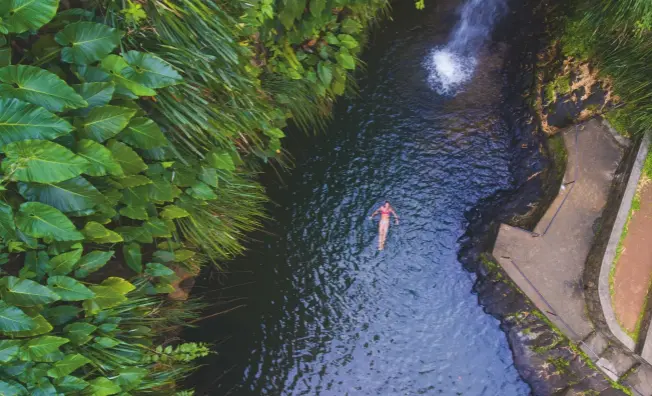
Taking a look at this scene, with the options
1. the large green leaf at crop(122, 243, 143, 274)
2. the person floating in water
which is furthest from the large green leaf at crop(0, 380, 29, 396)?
the person floating in water

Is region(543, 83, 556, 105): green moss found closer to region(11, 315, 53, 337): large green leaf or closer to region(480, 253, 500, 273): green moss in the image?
region(480, 253, 500, 273): green moss

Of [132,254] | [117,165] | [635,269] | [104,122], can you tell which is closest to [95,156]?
[117,165]

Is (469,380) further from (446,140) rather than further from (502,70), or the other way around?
(502,70)

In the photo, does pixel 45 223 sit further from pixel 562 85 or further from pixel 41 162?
pixel 562 85

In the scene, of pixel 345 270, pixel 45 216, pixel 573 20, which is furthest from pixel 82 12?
pixel 573 20

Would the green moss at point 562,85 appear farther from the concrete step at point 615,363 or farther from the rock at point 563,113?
the concrete step at point 615,363

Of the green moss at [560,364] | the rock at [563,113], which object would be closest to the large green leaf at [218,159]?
the green moss at [560,364]
